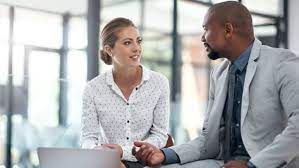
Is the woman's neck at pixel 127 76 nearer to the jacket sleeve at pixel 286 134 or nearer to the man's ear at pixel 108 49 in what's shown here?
the man's ear at pixel 108 49

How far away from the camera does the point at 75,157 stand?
1552 millimetres

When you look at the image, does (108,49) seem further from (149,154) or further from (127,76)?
(149,154)

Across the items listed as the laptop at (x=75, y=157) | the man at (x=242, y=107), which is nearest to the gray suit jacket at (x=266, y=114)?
the man at (x=242, y=107)

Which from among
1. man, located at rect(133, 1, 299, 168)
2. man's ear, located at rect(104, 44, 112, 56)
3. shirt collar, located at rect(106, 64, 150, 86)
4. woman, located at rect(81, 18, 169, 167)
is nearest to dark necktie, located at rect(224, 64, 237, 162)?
man, located at rect(133, 1, 299, 168)

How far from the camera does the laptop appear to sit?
1.55 m

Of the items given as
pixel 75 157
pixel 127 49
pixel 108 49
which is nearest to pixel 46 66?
pixel 108 49

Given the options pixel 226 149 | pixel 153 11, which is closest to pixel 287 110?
pixel 226 149

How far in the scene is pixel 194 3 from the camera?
4984 mm

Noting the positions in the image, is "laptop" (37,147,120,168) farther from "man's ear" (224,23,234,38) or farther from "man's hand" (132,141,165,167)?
"man's ear" (224,23,234,38)

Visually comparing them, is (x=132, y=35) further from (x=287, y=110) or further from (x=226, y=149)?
(x=287, y=110)

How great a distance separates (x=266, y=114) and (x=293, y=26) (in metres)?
4.41

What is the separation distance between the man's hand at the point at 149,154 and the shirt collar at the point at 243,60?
0.45 m

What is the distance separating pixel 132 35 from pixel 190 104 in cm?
268

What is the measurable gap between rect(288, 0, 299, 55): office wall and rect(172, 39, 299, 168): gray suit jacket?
13.7 feet
